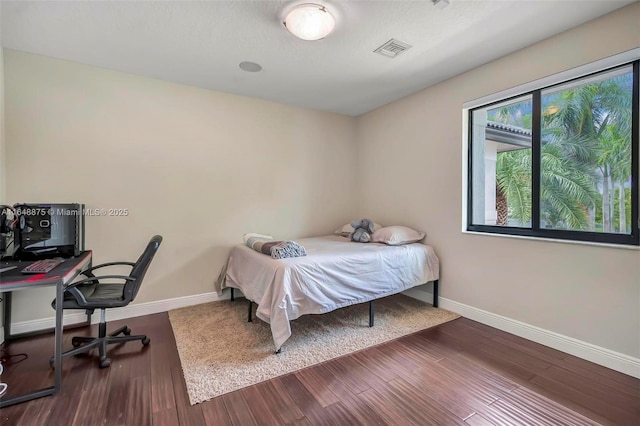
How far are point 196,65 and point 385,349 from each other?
314cm

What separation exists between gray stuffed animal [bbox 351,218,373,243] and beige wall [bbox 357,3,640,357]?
0.47m

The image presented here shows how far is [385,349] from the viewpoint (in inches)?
92.5

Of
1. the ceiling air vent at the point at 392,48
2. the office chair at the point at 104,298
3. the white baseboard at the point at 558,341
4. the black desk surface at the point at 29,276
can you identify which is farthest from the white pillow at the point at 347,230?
the black desk surface at the point at 29,276

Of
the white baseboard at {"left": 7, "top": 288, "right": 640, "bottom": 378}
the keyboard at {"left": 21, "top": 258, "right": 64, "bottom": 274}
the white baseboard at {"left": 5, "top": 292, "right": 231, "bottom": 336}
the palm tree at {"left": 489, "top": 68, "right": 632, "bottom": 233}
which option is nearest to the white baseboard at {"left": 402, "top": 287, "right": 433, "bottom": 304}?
the white baseboard at {"left": 7, "top": 288, "right": 640, "bottom": 378}

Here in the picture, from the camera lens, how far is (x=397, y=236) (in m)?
3.26

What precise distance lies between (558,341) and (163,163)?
4088 mm

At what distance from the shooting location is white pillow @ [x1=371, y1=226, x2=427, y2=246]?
Answer: 3236 millimetres

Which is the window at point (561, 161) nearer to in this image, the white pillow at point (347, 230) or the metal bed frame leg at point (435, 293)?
the metal bed frame leg at point (435, 293)

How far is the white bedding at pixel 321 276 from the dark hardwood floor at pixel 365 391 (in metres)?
0.46

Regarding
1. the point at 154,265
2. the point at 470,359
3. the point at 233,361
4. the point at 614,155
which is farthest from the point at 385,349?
the point at 154,265

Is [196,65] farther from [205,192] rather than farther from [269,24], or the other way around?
[205,192]

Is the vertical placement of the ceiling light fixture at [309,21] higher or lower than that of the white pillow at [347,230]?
higher

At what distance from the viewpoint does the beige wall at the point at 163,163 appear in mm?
2605

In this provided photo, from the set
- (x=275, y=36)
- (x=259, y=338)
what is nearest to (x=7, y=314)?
(x=259, y=338)
